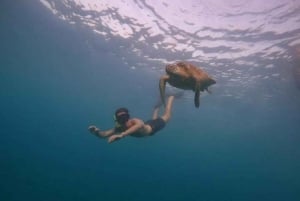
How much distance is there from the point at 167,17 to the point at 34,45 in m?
21.3

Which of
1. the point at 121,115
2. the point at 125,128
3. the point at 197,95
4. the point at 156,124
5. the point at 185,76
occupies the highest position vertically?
the point at 185,76

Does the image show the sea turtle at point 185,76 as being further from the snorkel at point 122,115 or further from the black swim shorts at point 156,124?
the black swim shorts at point 156,124

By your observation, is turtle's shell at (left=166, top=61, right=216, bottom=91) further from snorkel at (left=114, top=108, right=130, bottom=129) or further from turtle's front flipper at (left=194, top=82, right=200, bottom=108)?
snorkel at (left=114, top=108, right=130, bottom=129)

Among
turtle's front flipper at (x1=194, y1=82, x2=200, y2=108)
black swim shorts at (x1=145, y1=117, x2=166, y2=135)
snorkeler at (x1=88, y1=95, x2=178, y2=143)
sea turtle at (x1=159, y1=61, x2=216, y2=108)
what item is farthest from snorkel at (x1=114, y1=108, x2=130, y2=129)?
black swim shorts at (x1=145, y1=117, x2=166, y2=135)

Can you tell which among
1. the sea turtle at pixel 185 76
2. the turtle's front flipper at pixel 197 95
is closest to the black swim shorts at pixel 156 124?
the sea turtle at pixel 185 76

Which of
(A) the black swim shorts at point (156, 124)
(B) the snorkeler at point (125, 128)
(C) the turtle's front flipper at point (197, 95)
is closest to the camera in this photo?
(C) the turtle's front flipper at point (197, 95)

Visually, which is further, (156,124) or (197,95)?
(156,124)

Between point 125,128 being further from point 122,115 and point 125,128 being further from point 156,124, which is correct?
point 156,124

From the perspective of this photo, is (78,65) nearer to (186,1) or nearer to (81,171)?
(186,1)

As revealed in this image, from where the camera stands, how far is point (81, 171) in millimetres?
67062

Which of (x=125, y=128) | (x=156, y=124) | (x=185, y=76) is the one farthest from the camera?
(x=156, y=124)

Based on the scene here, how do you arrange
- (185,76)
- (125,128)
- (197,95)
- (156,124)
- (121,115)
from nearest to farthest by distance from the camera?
(197,95), (121,115), (185,76), (125,128), (156,124)

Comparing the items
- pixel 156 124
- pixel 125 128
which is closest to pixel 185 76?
pixel 125 128

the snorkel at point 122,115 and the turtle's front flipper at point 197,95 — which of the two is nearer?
the turtle's front flipper at point 197,95
